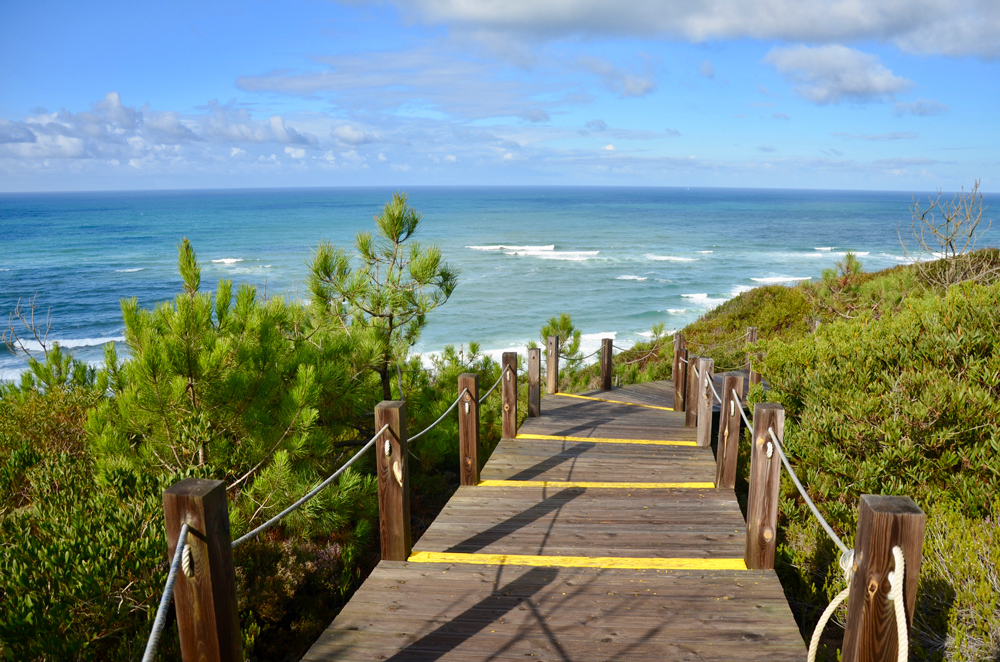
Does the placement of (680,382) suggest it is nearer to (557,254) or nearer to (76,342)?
(76,342)

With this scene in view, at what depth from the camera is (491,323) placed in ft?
90.8

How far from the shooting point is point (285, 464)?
13.1ft

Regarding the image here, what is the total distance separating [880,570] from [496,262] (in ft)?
143

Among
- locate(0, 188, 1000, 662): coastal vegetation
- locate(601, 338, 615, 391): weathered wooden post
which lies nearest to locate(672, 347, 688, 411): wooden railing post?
locate(601, 338, 615, 391): weathered wooden post

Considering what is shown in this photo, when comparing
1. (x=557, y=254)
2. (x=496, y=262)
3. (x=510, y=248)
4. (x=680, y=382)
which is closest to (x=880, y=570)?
(x=680, y=382)

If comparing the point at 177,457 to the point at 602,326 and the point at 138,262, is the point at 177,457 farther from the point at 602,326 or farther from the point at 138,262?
the point at 138,262

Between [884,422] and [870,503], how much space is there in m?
2.71

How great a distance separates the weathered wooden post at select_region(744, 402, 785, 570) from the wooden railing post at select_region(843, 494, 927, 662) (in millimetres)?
1426

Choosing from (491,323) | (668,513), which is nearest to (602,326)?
(491,323)

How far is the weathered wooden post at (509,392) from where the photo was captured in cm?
618

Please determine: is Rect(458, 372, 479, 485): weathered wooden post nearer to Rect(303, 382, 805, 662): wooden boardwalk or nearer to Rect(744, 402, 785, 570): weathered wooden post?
Rect(303, 382, 805, 662): wooden boardwalk


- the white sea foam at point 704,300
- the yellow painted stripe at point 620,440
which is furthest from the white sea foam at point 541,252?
the yellow painted stripe at point 620,440

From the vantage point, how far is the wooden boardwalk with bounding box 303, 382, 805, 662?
279cm

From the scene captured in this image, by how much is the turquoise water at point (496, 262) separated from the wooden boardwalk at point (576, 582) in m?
4.01
